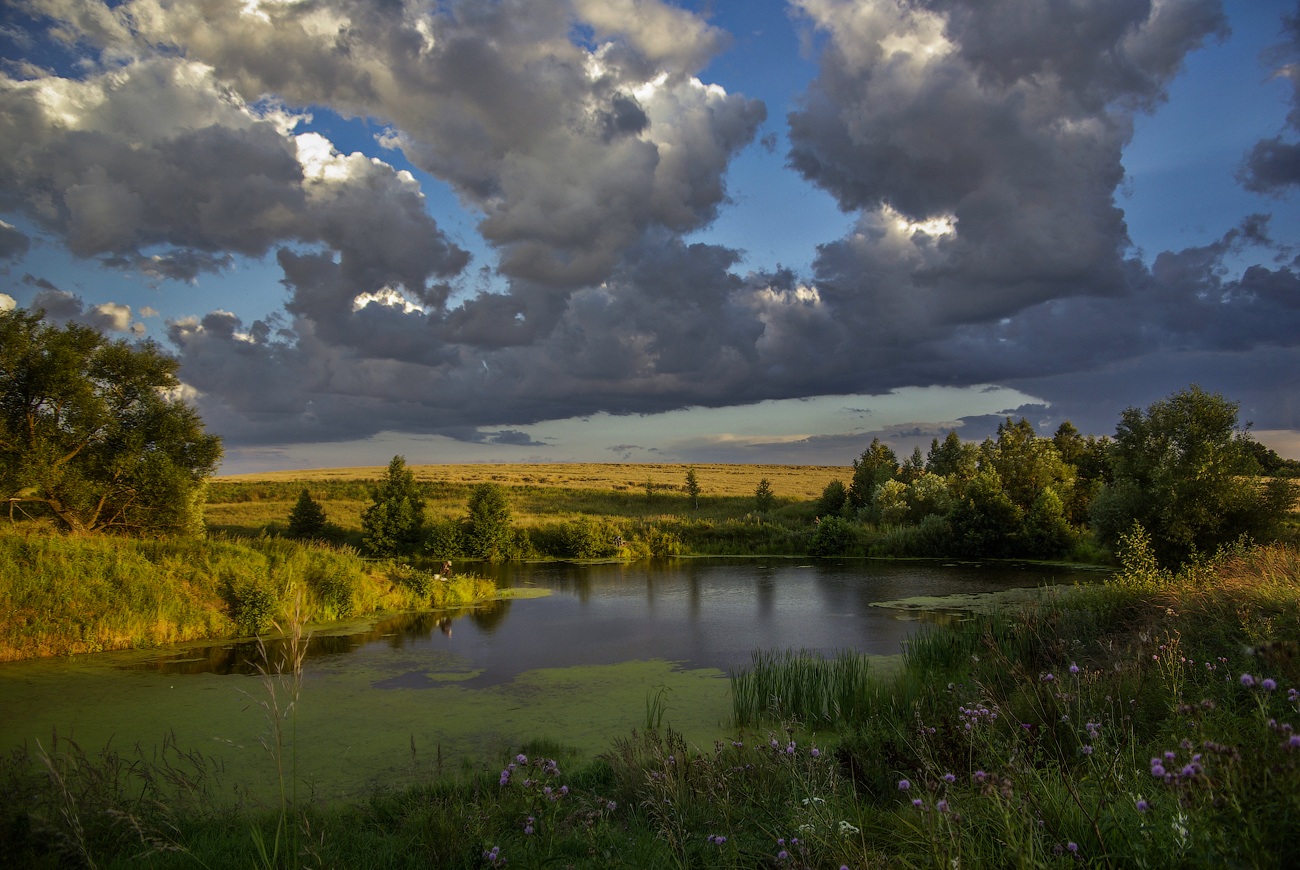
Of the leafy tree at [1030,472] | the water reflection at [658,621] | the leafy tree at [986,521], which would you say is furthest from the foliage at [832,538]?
the leafy tree at [1030,472]

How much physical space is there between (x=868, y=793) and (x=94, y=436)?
70.2 ft

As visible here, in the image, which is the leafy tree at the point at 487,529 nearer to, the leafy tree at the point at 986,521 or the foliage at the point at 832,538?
the foliage at the point at 832,538

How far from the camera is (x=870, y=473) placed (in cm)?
4138

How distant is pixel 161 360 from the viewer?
20047 mm

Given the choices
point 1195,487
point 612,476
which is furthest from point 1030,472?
point 612,476

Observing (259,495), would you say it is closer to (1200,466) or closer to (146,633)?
(146,633)

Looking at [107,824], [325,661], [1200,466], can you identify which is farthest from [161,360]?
[1200,466]

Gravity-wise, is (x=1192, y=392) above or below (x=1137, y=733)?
above

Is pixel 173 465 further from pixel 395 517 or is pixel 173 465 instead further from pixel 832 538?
pixel 832 538

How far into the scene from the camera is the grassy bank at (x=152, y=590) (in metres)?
11.5

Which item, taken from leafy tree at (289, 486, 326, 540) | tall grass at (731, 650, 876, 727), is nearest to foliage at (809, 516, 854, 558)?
leafy tree at (289, 486, 326, 540)

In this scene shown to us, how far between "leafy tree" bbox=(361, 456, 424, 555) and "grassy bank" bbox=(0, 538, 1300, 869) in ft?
77.1

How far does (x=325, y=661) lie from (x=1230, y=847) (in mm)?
12641

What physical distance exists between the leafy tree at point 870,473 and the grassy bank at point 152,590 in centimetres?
2919
